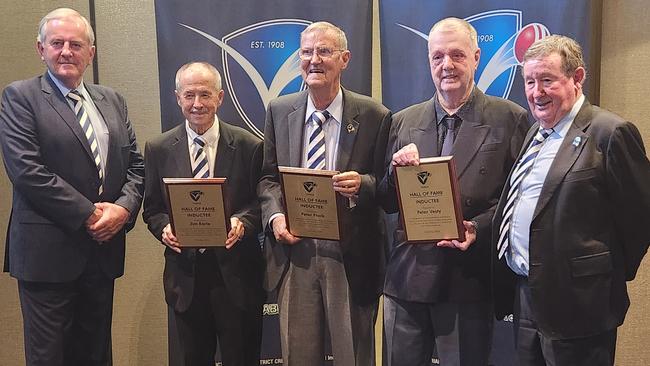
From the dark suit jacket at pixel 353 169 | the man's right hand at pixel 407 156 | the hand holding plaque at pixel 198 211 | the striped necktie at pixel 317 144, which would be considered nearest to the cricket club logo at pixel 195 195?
the hand holding plaque at pixel 198 211

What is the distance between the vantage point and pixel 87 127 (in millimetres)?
3309

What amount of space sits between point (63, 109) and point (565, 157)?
7.88 feet

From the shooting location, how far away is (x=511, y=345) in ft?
13.6

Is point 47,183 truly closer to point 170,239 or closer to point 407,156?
point 170,239

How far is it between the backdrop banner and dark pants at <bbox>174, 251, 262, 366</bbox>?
0.83 meters

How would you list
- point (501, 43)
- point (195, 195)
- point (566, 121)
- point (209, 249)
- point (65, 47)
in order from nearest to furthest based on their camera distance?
point (566, 121) < point (195, 195) < point (65, 47) < point (209, 249) < point (501, 43)

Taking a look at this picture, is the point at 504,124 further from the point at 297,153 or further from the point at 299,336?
the point at 299,336

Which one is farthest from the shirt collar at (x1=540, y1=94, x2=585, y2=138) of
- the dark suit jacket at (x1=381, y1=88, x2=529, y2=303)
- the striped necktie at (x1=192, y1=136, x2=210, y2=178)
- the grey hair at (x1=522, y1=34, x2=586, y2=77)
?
the striped necktie at (x1=192, y1=136, x2=210, y2=178)

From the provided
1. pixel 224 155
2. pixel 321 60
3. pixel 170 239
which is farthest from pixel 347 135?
pixel 170 239

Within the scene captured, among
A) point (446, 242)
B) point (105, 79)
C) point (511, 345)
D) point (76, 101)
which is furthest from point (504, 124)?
point (105, 79)

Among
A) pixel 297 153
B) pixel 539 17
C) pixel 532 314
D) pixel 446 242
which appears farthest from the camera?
pixel 539 17

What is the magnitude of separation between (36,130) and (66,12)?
2.03ft

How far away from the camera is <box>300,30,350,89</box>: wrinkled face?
10.3 ft

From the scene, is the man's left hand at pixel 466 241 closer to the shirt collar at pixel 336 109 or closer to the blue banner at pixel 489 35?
the shirt collar at pixel 336 109
